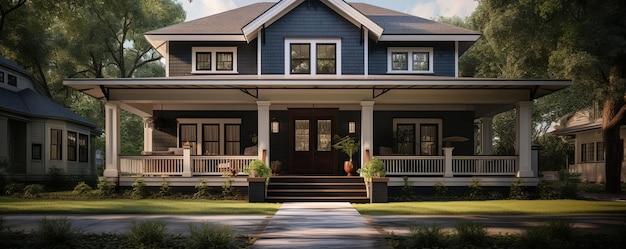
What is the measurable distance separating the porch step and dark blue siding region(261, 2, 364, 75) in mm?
4676

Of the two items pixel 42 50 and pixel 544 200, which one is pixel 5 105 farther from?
pixel 544 200

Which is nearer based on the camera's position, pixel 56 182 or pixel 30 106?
pixel 56 182

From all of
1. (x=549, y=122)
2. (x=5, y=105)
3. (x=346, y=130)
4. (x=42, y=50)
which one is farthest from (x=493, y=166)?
(x=549, y=122)

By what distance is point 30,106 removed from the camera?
27.5 metres

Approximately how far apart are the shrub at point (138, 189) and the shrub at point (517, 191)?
39.8 ft

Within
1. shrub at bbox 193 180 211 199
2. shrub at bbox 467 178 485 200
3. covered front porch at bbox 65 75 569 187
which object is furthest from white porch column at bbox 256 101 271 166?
shrub at bbox 467 178 485 200

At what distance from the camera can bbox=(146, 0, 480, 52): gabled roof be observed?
21.8 meters

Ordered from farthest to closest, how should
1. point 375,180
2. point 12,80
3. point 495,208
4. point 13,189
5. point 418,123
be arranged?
point 12,80 → point 418,123 → point 13,189 → point 375,180 → point 495,208

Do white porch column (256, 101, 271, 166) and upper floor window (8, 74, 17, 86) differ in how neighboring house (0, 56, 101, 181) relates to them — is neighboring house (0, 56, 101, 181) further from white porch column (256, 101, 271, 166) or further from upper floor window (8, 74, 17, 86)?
white porch column (256, 101, 271, 166)

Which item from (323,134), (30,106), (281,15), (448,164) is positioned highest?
(281,15)

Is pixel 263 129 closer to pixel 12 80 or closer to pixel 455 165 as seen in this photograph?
pixel 455 165

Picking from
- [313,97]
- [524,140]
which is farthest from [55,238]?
[524,140]

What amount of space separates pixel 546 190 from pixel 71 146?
23037 millimetres

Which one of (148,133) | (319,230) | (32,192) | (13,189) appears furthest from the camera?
(148,133)
